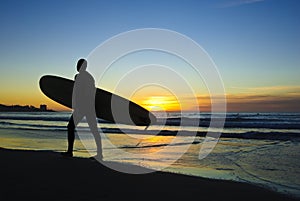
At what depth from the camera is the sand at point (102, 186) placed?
3566mm

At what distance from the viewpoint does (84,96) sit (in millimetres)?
5930

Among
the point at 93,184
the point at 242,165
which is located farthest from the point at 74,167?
the point at 242,165

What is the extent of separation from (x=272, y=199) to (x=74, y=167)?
304 cm

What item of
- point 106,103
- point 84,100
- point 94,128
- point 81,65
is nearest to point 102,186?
point 94,128

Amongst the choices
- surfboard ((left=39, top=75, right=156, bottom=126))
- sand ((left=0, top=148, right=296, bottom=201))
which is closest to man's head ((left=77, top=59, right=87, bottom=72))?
surfboard ((left=39, top=75, right=156, bottom=126))

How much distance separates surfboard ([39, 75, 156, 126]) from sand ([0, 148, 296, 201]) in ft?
6.56

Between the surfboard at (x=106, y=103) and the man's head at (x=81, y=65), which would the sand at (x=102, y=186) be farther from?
the surfboard at (x=106, y=103)

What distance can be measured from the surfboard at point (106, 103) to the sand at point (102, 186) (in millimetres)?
2000

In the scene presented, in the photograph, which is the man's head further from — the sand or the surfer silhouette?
the sand

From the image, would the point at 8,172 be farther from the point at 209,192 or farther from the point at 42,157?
the point at 209,192

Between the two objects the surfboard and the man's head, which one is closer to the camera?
the man's head

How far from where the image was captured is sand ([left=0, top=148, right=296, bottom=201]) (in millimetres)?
3566

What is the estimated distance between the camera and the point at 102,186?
400 cm

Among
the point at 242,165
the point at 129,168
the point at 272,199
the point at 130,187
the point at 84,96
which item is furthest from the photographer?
the point at 242,165
